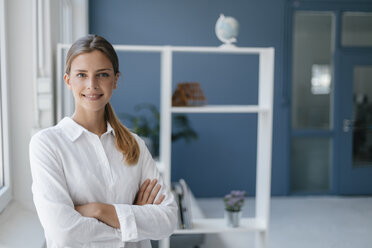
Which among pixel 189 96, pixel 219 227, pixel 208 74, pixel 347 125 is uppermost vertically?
pixel 208 74

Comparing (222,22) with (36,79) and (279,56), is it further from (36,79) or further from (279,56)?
(279,56)

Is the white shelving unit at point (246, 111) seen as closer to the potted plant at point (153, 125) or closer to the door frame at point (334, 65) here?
the potted plant at point (153, 125)

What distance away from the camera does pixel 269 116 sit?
2639mm

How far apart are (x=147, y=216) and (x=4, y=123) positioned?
924 millimetres

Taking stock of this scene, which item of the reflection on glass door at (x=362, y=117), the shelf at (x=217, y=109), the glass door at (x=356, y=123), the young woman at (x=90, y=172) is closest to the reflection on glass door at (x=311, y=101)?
the glass door at (x=356, y=123)

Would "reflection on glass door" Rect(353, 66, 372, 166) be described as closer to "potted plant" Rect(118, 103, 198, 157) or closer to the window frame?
"potted plant" Rect(118, 103, 198, 157)

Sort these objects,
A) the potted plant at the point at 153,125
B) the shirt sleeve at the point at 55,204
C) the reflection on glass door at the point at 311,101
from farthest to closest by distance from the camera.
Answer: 1. the reflection on glass door at the point at 311,101
2. the potted plant at the point at 153,125
3. the shirt sleeve at the point at 55,204

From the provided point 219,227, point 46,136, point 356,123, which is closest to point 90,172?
point 46,136

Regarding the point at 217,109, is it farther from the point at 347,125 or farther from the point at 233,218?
the point at 347,125

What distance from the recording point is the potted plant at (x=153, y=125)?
16.2 feet

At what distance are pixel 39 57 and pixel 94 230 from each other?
1061mm

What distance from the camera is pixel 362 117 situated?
5.71 meters

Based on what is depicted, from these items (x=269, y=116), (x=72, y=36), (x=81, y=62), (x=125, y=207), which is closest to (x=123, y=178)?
(x=125, y=207)

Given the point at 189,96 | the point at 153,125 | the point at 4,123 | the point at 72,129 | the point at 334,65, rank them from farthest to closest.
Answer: the point at 334,65
the point at 153,125
the point at 189,96
the point at 4,123
the point at 72,129
